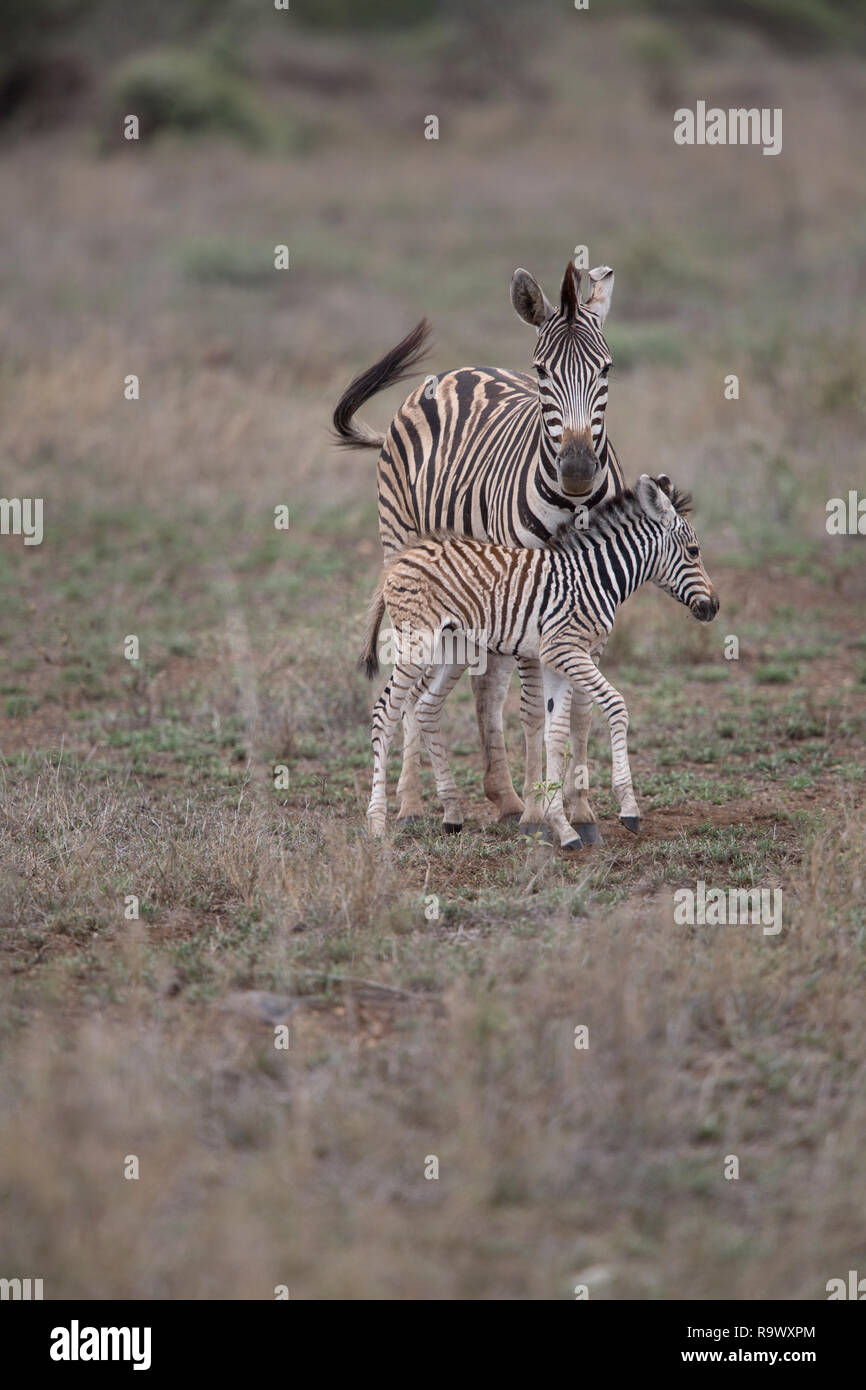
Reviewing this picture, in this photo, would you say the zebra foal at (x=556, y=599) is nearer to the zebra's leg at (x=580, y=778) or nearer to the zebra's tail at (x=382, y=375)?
the zebra's leg at (x=580, y=778)

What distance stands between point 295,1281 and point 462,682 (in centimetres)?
714

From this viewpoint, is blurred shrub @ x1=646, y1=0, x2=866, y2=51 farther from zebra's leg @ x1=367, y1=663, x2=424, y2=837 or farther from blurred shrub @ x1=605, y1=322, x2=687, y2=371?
zebra's leg @ x1=367, y1=663, x2=424, y2=837

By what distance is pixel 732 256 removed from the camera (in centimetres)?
2264

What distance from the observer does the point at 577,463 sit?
6.36m

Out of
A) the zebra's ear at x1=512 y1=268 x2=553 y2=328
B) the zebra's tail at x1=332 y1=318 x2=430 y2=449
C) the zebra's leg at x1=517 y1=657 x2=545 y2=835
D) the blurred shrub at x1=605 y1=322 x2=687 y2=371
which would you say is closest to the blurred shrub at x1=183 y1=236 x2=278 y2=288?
the blurred shrub at x1=605 y1=322 x2=687 y2=371

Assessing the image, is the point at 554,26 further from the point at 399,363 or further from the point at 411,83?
the point at 399,363

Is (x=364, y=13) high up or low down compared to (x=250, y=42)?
up

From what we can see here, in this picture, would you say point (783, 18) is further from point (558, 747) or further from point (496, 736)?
point (558, 747)

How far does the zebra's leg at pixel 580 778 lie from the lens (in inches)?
274

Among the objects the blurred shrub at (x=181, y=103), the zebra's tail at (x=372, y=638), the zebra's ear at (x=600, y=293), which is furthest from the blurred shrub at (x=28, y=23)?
the zebra's ear at (x=600, y=293)

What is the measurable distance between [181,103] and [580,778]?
2601 centimetres

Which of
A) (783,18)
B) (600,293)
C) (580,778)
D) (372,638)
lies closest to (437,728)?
(372,638)

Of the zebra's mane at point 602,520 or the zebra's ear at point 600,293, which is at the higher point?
the zebra's ear at point 600,293

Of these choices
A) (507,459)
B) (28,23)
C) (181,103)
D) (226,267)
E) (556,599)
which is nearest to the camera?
(556,599)
